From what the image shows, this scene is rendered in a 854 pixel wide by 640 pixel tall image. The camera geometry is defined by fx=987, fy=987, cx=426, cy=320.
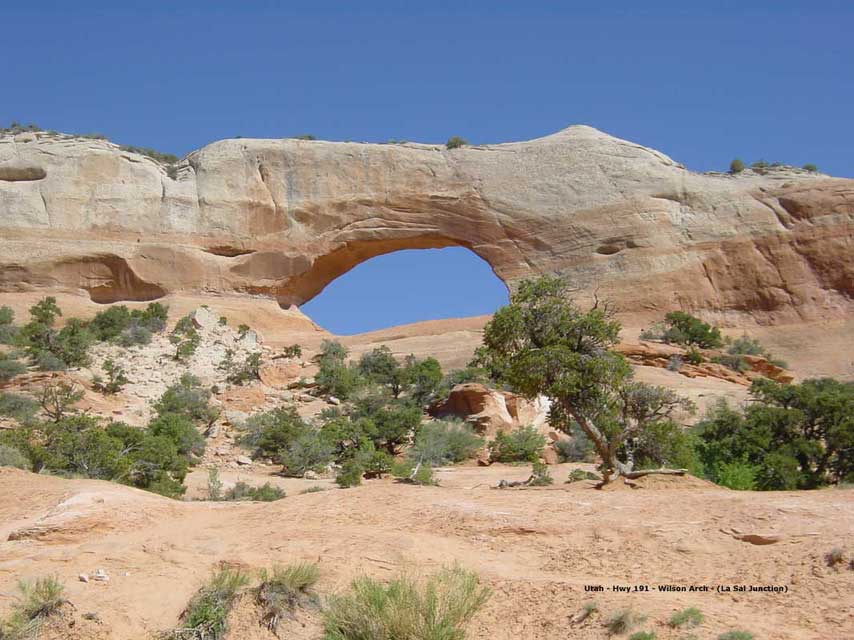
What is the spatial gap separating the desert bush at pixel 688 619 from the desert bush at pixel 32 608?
508 centimetres

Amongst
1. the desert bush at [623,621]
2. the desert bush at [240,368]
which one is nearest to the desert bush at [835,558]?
the desert bush at [623,621]

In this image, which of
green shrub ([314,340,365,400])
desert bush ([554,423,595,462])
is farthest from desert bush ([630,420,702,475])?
green shrub ([314,340,365,400])

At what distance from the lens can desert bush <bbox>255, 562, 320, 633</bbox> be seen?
8375mm

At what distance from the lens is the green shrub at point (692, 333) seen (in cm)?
3275

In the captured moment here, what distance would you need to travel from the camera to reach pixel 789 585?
24.9 ft

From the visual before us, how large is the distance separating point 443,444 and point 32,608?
1223 centimetres

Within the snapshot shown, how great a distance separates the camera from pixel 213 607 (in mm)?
8359

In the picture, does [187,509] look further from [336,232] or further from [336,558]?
[336,232]

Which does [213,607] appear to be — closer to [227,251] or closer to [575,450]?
[575,450]

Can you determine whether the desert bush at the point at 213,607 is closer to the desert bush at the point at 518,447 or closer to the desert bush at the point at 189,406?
the desert bush at the point at 518,447

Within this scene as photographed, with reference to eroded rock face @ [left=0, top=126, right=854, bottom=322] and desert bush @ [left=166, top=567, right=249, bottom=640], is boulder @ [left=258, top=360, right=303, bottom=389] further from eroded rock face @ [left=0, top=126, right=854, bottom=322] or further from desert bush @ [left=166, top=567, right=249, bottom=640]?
desert bush @ [left=166, top=567, right=249, bottom=640]

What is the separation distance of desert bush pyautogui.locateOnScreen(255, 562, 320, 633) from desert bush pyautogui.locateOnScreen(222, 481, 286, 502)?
6198mm

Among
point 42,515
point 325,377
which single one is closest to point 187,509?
point 42,515

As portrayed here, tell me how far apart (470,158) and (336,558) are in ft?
105
